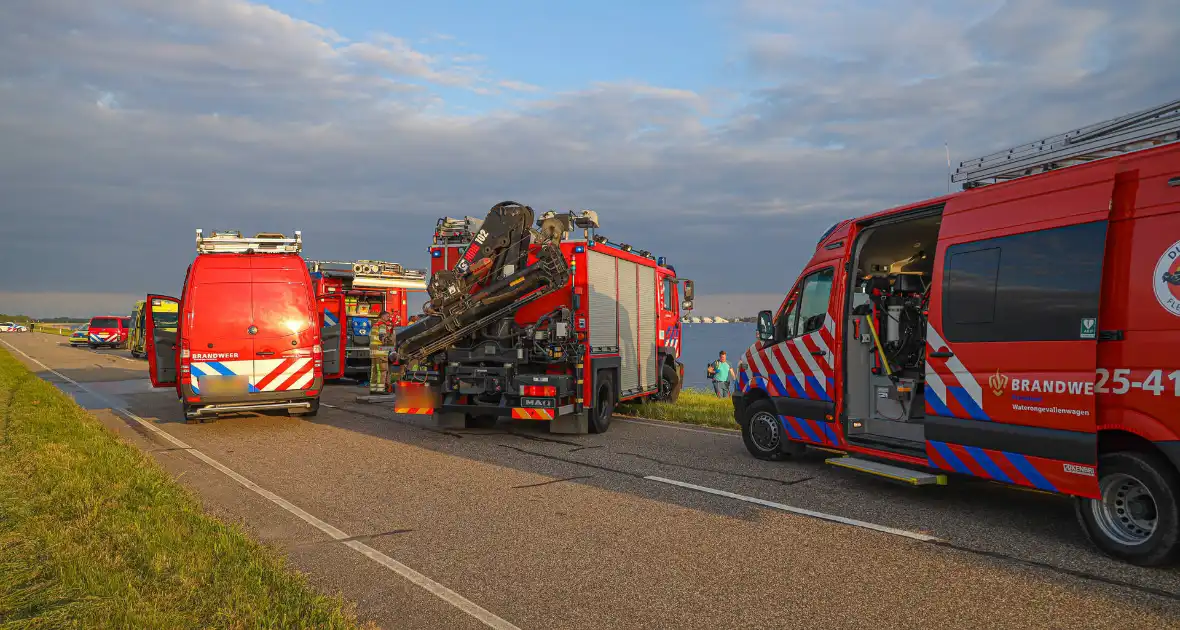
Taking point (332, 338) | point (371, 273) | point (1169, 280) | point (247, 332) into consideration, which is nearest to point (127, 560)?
point (1169, 280)

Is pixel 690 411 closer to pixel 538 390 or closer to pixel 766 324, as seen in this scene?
pixel 538 390

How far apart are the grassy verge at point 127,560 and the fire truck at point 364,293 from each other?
1279 centimetres

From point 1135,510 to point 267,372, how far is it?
429 inches

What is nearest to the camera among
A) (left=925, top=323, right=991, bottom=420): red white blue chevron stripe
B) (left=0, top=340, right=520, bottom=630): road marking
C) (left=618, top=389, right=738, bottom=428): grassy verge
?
(left=0, top=340, right=520, bottom=630): road marking

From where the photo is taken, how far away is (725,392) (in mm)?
19500

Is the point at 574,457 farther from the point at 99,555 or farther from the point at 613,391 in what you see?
the point at 99,555

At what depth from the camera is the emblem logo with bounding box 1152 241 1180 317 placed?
4.80m

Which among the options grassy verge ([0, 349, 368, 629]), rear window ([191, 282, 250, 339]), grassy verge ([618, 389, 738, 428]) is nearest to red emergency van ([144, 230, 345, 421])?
rear window ([191, 282, 250, 339])

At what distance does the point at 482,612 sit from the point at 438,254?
338 inches

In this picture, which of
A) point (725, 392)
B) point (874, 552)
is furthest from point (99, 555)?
point (725, 392)

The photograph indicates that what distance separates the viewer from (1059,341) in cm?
547

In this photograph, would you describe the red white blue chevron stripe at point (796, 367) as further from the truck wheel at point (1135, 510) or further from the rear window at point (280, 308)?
the rear window at point (280, 308)

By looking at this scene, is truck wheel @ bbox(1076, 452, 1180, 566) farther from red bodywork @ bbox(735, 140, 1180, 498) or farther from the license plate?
the license plate

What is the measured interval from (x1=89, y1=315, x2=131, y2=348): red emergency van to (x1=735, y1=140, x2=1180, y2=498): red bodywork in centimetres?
4981
